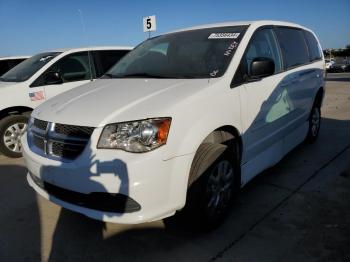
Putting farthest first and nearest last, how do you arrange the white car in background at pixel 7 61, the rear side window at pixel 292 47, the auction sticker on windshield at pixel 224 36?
the white car in background at pixel 7 61, the rear side window at pixel 292 47, the auction sticker on windshield at pixel 224 36

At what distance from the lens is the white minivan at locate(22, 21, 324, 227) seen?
250 cm

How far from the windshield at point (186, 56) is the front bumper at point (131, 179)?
1068mm

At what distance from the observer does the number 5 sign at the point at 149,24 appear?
10.0m

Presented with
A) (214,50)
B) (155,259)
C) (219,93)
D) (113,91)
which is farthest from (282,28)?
(155,259)

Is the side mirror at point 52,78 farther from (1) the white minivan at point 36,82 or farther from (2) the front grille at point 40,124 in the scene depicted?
(2) the front grille at point 40,124

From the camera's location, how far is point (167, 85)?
308 cm

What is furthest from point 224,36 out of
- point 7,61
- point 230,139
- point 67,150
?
point 7,61

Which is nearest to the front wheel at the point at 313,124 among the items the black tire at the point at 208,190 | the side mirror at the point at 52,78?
the black tire at the point at 208,190

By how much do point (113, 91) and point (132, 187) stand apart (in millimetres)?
1097

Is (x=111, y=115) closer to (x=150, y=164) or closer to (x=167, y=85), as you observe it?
(x=150, y=164)

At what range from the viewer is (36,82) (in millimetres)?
5828

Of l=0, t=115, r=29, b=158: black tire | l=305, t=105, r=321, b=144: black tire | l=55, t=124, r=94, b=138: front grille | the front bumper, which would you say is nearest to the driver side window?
l=0, t=115, r=29, b=158: black tire

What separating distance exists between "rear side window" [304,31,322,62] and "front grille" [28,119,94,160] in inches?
156

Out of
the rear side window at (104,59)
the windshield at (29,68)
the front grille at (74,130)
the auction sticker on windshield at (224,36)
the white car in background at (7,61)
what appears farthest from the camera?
the white car in background at (7,61)
